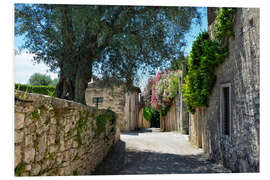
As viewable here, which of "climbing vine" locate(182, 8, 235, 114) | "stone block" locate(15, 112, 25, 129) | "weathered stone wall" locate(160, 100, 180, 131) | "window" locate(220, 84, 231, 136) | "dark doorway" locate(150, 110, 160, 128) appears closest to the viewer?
"stone block" locate(15, 112, 25, 129)

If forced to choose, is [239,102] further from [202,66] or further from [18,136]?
[18,136]

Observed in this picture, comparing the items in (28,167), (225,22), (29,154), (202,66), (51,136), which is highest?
(225,22)

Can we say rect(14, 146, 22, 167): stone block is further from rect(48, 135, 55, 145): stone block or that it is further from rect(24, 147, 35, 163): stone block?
rect(48, 135, 55, 145): stone block

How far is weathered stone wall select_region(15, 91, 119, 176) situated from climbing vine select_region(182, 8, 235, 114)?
336 centimetres

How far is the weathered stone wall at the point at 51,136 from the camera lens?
2.34 metres

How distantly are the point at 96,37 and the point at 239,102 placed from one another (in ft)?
11.7

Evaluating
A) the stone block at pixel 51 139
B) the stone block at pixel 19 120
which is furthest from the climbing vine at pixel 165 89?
the stone block at pixel 19 120

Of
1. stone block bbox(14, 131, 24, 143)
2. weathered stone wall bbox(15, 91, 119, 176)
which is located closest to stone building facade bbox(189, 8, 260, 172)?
weathered stone wall bbox(15, 91, 119, 176)

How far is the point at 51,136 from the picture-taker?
2963 millimetres

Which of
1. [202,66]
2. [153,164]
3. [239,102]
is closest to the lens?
[239,102]

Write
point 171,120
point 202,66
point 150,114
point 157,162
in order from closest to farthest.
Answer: point 157,162 < point 202,66 < point 171,120 < point 150,114

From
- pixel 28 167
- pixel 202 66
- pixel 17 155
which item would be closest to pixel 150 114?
pixel 202 66

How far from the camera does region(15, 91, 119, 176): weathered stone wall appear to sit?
7.68 ft

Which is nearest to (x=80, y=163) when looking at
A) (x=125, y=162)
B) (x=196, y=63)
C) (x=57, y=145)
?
(x=57, y=145)
